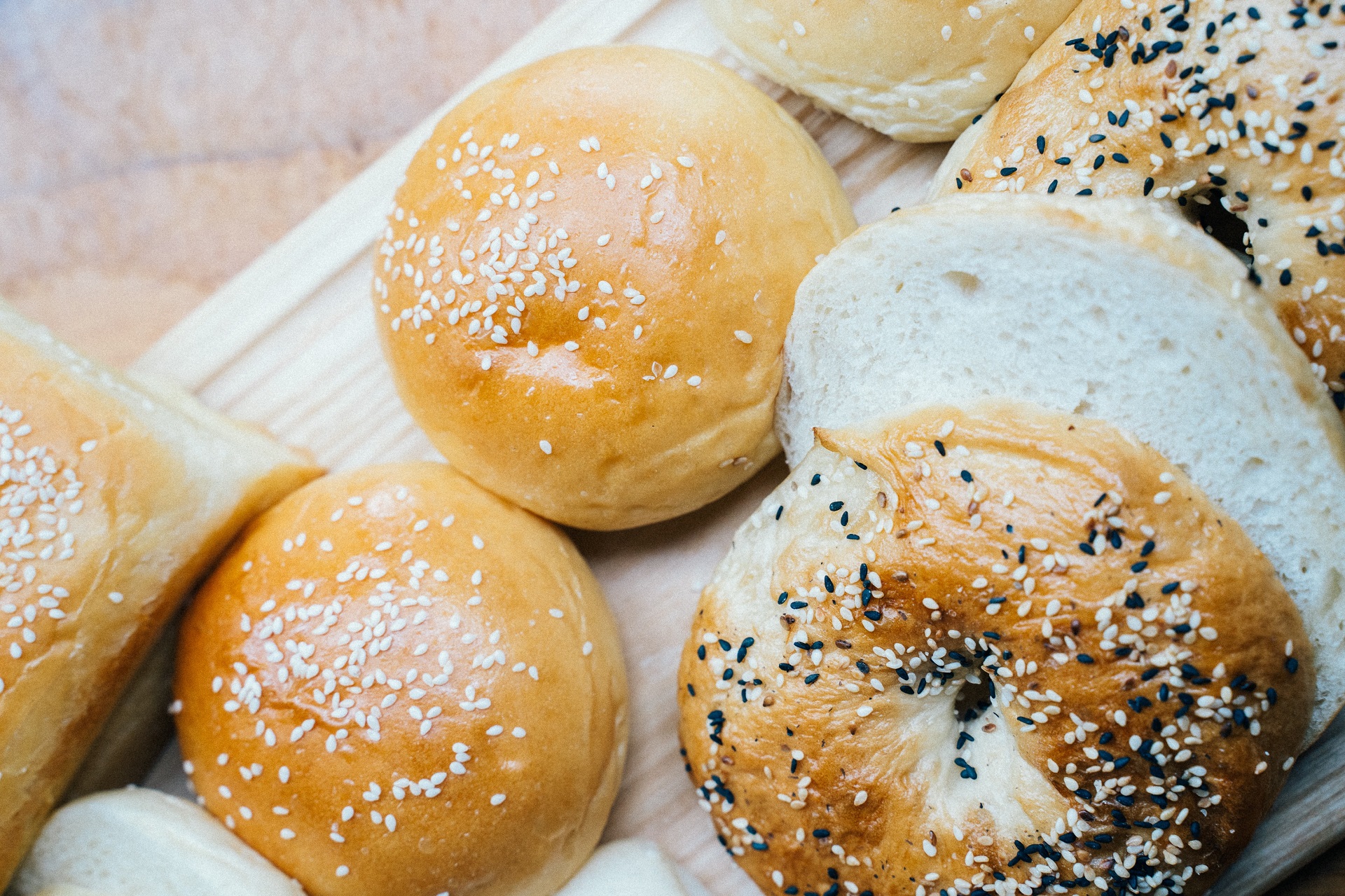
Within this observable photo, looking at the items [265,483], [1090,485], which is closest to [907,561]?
[1090,485]

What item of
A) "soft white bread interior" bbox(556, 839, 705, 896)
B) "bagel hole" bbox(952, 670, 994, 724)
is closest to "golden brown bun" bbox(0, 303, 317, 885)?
"soft white bread interior" bbox(556, 839, 705, 896)

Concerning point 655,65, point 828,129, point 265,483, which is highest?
point 655,65

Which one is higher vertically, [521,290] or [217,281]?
[521,290]

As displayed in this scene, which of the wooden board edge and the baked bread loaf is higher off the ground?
the baked bread loaf

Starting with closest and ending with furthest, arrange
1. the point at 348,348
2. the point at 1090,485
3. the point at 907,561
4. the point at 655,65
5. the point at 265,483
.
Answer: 1. the point at 1090,485
2. the point at 907,561
3. the point at 655,65
4. the point at 265,483
5. the point at 348,348

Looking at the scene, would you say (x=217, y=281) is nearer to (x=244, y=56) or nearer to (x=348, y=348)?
(x=348, y=348)

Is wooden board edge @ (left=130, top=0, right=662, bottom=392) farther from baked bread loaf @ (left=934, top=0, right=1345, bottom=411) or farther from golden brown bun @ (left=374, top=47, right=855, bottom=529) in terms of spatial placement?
baked bread loaf @ (left=934, top=0, right=1345, bottom=411)

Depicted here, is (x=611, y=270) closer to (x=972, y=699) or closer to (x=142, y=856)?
(x=972, y=699)
